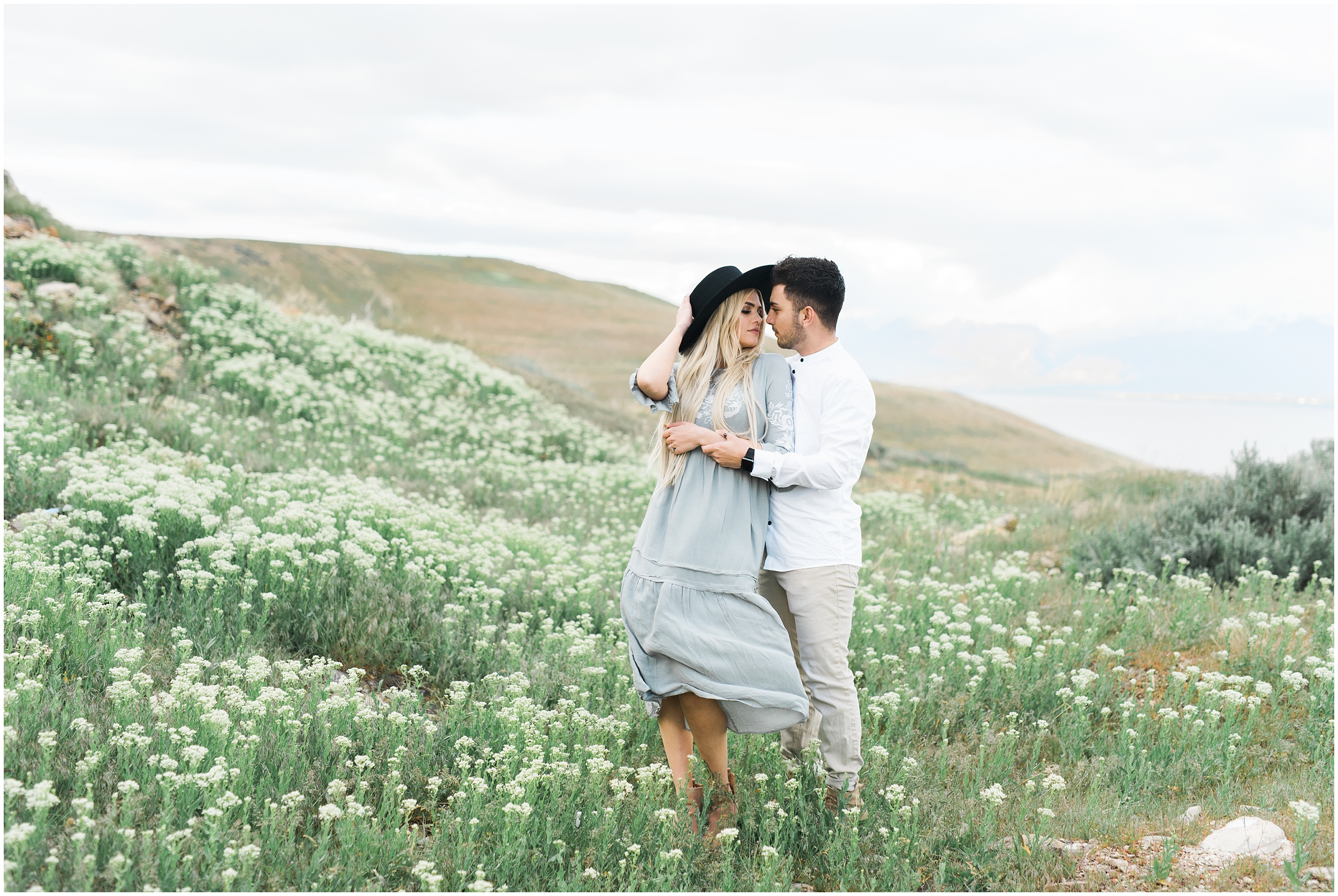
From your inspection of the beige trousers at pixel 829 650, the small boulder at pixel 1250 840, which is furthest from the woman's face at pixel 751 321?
the small boulder at pixel 1250 840

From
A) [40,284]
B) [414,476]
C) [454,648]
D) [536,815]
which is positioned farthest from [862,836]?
[40,284]

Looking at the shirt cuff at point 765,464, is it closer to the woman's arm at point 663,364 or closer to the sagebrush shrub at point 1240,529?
the woman's arm at point 663,364

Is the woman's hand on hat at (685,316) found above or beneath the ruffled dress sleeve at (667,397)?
above

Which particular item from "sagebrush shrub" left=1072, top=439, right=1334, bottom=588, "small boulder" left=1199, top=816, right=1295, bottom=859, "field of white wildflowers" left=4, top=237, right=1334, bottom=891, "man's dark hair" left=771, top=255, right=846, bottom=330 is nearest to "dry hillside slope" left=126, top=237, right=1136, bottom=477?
"sagebrush shrub" left=1072, top=439, right=1334, bottom=588

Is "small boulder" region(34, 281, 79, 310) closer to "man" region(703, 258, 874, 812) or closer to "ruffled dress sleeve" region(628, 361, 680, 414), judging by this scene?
"ruffled dress sleeve" region(628, 361, 680, 414)

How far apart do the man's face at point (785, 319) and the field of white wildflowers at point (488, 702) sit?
1780 mm

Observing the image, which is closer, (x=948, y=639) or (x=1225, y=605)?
(x=948, y=639)

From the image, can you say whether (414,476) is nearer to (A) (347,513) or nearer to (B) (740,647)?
(A) (347,513)

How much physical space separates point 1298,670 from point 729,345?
4343 millimetres

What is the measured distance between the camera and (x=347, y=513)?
6.57 meters

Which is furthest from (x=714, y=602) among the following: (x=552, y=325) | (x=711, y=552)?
(x=552, y=325)

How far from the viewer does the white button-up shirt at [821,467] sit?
11.4 ft

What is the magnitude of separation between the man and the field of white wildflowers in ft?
1.14

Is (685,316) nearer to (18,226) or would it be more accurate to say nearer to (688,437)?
(688,437)
